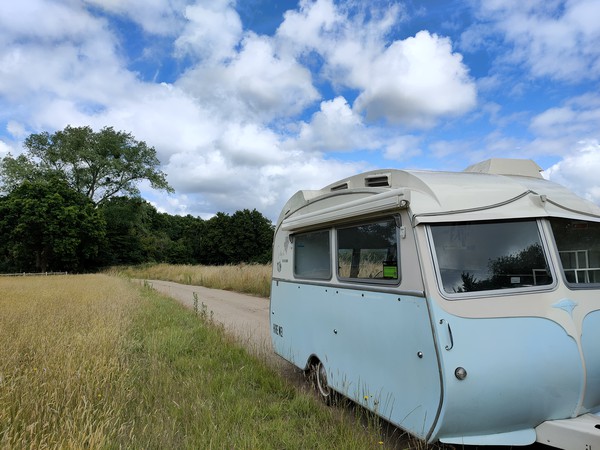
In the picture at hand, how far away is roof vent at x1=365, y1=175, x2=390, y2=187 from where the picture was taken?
451 cm

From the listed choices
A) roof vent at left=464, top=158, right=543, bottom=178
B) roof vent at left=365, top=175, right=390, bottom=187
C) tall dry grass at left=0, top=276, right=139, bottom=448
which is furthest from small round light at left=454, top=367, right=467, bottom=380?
tall dry grass at left=0, top=276, right=139, bottom=448

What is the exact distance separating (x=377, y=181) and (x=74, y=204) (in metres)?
50.7

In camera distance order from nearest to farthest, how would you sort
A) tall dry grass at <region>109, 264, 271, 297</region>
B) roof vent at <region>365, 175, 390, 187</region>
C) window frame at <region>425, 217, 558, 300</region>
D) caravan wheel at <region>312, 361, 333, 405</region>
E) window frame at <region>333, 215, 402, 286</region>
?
window frame at <region>425, 217, 558, 300</region>, window frame at <region>333, 215, 402, 286</region>, roof vent at <region>365, 175, 390, 187</region>, caravan wheel at <region>312, 361, 333, 405</region>, tall dry grass at <region>109, 264, 271, 297</region>

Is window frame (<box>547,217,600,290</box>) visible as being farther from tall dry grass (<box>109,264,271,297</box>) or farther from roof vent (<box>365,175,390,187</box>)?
tall dry grass (<box>109,264,271,297</box>)

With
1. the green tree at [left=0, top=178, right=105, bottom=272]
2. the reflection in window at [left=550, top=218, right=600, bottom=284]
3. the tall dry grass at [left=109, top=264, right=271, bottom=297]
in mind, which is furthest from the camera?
the green tree at [left=0, top=178, right=105, bottom=272]

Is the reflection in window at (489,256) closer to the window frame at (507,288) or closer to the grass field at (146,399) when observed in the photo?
the window frame at (507,288)

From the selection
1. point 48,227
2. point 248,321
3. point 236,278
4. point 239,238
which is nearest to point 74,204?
point 48,227

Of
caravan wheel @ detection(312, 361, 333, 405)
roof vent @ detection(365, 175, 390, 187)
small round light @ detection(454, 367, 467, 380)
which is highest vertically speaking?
roof vent @ detection(365, 175, 390, 187)

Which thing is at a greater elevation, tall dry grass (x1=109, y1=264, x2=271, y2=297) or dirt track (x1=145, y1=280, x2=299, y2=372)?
tall dry grass (x1=109, y1=264, x2=271, y2=297)

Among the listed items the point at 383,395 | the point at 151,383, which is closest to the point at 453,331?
the point at 383,395

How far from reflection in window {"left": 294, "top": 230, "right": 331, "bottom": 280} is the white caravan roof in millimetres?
539

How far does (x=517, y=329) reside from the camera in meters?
3.26

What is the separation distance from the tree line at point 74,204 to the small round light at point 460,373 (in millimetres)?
46882

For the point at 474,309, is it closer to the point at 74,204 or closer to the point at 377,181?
the point at 377,181
